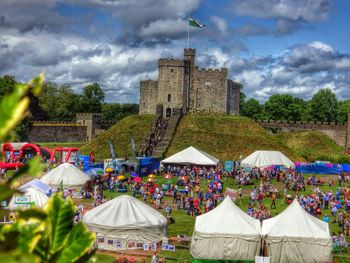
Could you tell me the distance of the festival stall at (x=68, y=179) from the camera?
32.8m

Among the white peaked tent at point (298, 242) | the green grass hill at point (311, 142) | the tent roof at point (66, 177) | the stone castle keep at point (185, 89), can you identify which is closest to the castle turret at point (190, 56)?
the stone castle keep at point (185, 89)

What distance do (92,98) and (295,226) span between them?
110 metres

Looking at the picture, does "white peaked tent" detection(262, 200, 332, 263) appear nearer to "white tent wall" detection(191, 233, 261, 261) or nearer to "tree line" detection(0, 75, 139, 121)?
"white tent wall" detection(191, 233, 261, 261)

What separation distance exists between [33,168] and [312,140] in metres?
76.7

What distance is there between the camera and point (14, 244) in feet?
8.59

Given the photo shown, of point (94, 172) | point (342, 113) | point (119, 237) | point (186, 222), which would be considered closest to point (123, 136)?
point (94, 172)

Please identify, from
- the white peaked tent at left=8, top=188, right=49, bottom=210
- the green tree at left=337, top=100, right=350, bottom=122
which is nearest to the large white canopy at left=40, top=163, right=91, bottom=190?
the white peaked tent at left=8, top=188, right=49, bottom=210

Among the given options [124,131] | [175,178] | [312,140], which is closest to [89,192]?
[175,178]

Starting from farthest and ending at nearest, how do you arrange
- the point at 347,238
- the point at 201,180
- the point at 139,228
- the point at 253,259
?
1. the point at 201,180
2. the point at 347,238
3. the point at 139,228
4. the point at 253,259

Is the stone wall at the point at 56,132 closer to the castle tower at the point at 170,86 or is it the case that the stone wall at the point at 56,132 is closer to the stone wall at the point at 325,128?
the castle tower at the point at 170,86

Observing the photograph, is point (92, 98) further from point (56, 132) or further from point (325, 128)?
point (325, 128)

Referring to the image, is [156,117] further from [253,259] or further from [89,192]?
[253,259]

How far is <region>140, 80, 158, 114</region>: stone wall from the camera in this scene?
67463 millimetres

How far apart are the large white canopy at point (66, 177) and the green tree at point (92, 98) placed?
87.8m
